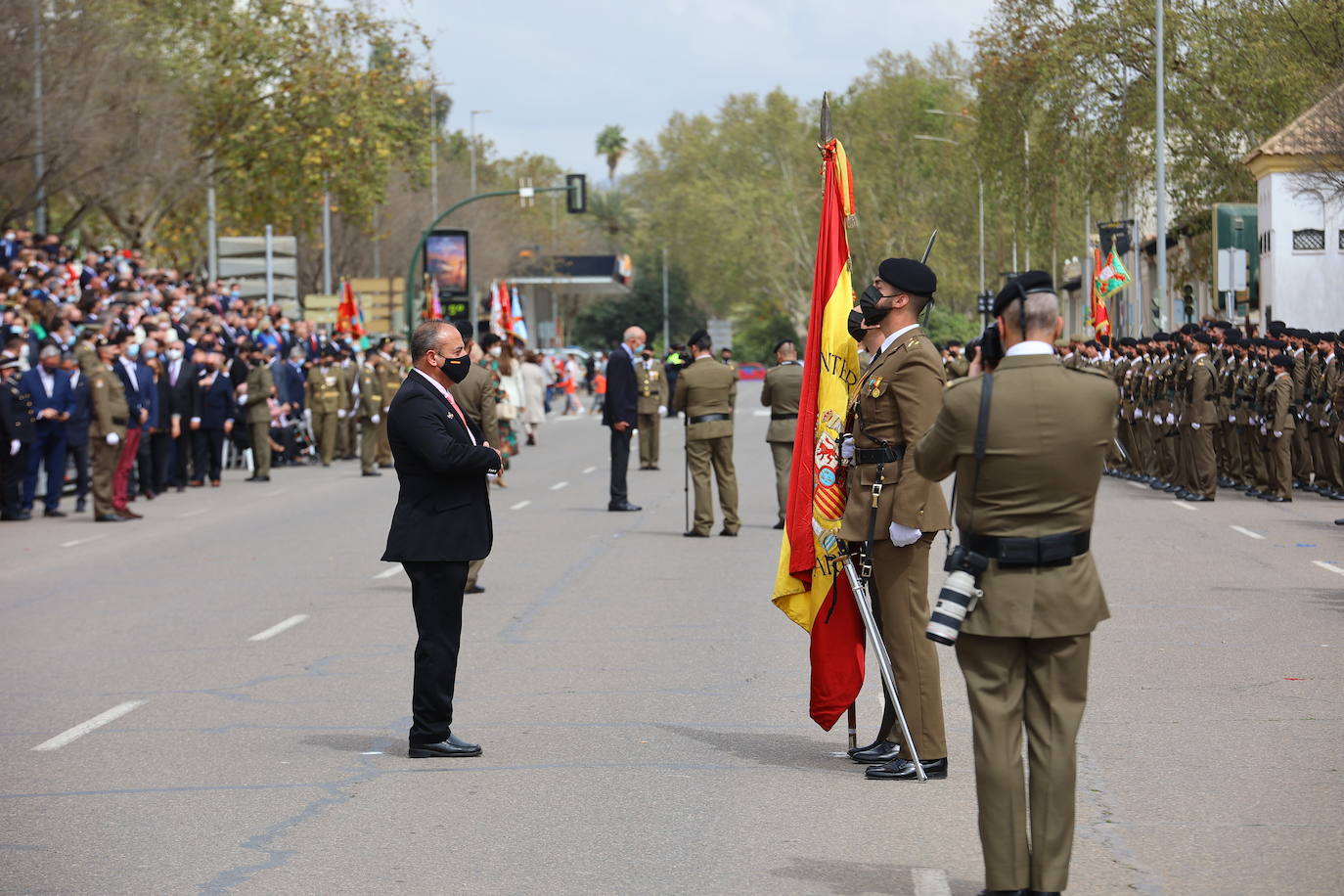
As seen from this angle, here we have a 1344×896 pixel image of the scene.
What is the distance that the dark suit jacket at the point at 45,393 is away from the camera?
22.2 meters

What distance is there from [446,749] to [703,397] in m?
10.3

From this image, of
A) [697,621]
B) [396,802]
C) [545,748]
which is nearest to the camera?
[396,802]

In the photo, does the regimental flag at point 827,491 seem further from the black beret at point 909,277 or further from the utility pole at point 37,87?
the utility pole at point 37,87

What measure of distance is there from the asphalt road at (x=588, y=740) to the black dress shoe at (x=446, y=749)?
0.08 m

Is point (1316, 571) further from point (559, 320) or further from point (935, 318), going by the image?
point (559, 320)

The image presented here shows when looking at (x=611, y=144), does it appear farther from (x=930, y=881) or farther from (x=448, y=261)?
(x=930, y=881)

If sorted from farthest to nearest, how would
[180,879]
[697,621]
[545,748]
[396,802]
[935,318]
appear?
[935,318], [697,621], [545,748], [396,802], [180,879]

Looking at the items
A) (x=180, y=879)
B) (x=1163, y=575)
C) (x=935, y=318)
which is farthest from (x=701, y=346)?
(x=935, y=318)

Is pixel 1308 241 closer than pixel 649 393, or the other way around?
pixel 649 393

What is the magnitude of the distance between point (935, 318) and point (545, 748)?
78889mm

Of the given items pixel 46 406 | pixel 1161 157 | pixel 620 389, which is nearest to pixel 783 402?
pixel 620 389

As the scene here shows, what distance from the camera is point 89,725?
945cm

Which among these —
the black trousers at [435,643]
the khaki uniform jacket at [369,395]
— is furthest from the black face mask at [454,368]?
the khaki uniform jacket at [369,395]

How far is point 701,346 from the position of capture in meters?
18.6
